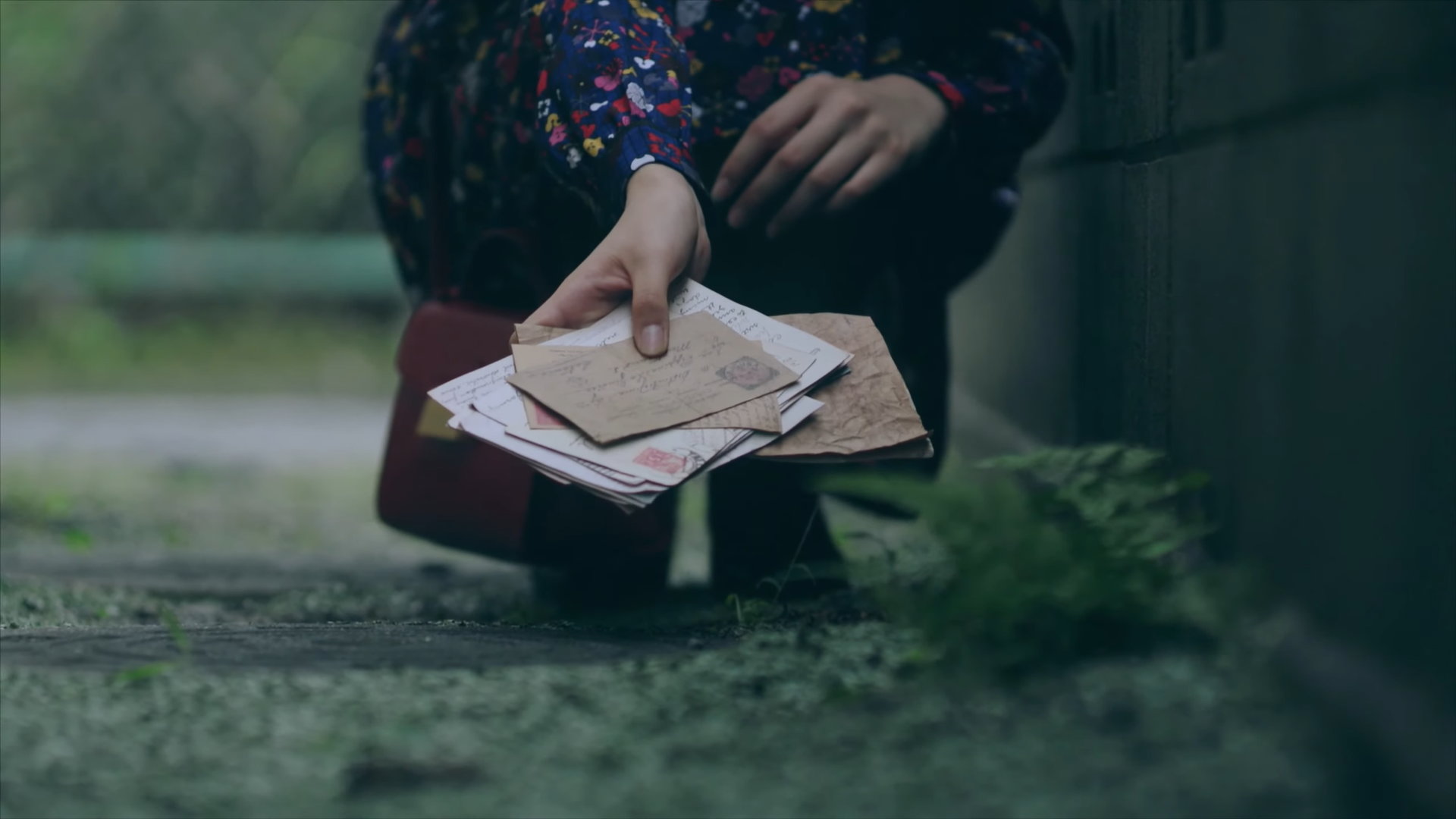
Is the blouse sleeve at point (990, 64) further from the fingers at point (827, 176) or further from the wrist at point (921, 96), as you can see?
the fingers at point (827, 176)

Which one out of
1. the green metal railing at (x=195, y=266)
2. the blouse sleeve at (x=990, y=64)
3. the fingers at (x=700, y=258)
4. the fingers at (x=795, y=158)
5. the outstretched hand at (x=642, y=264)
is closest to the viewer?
the outstretched hand at (x=642, y=264)

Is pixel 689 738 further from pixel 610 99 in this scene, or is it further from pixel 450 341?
pixel 450 341

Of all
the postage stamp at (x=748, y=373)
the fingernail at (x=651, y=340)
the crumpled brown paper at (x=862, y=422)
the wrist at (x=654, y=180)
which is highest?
the wrist at (x=654, y=180)

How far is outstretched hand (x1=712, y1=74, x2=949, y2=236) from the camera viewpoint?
1707 mm

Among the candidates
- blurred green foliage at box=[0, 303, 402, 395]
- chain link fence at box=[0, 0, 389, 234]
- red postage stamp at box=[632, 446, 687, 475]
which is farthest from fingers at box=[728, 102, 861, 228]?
chain link fence at box=[0, 0, 389, 234]

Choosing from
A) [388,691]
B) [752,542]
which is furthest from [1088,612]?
[752,542]

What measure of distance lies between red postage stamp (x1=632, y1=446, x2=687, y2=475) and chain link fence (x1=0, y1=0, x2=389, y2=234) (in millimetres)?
6405

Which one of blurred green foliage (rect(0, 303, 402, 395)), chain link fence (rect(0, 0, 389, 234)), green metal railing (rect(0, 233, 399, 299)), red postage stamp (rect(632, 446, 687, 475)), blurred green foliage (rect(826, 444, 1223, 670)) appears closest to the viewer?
blurred green foliage (rect(826, 444, 1223, 670))

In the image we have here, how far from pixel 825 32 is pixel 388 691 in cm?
111

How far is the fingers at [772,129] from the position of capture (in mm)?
1706

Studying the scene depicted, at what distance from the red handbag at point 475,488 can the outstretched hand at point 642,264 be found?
293 millimetres

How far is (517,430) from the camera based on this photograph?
1.29m

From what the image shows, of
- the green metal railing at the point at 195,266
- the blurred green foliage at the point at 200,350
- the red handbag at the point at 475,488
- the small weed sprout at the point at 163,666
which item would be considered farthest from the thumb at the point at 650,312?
the green metal railing at the point at 195,266

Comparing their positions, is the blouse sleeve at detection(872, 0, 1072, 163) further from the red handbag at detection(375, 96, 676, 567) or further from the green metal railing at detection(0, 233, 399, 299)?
the green metal railing at detection(0, 233, 399, 299)
